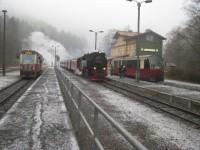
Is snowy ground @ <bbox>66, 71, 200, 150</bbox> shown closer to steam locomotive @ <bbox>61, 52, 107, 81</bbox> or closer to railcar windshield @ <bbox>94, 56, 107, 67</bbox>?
steam locomotive @ <bbox>61, 52, 107, 81</bbox>

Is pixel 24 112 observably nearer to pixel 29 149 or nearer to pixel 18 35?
pixel 29 149

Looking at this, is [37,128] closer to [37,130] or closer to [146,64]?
[37,130]

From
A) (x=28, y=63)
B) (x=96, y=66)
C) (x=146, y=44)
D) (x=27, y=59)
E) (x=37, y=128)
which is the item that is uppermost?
(x=146, y=44)

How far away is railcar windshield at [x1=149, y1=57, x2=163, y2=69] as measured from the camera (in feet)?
126

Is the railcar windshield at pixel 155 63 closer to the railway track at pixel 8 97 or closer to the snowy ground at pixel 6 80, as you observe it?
the snowy ground at pixel 6 80

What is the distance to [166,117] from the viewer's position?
12695 mm

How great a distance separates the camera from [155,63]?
3859 cm

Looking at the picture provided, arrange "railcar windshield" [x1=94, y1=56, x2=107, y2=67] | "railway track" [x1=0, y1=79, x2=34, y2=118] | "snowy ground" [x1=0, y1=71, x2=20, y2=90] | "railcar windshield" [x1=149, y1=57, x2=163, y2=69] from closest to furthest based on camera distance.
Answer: "railway track" [x1=0, y1=79, x2=34, y2=118]
"snowy ground" [x1=0, y1=71, x2=20, y2=90]
"railcar windshield" [x1=94, y1=56, x2=107, y2=67]
"railcar windshield" [x1=149, y1=57, x2=163, y2=69]

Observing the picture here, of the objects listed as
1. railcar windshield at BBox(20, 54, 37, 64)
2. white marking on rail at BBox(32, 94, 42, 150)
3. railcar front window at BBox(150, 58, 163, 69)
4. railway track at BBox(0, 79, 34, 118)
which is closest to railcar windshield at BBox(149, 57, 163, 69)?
railcar front window at BBox(150, 58, 163, 69)

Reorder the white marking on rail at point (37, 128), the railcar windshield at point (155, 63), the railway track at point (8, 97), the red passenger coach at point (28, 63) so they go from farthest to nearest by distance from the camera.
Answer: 1. the red passenger coach at point (28, 63)
2. the railcar windshield at point (155, 63)
3. the railway track at point (8, 97)
4. the white marking on rail at point (37, 128)

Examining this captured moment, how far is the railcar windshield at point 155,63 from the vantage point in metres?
38.4

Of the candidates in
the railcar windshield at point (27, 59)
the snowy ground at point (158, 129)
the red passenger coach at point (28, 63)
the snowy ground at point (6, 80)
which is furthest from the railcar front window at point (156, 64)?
the snowy ground at point (158, 129)

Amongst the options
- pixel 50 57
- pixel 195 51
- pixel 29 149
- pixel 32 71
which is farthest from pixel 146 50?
pixel 29 149

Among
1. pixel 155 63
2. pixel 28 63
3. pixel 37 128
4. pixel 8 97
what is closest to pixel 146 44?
pixel 155 63
